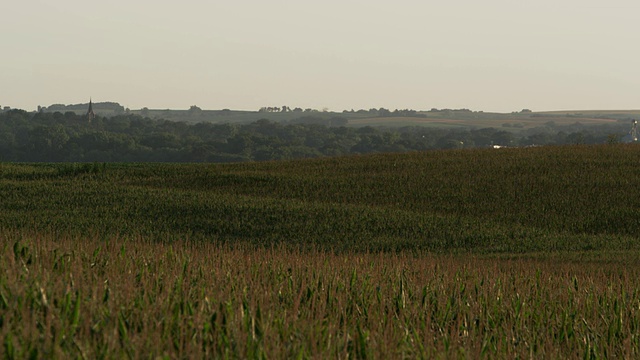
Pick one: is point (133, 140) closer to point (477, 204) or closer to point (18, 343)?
point (477, 204)

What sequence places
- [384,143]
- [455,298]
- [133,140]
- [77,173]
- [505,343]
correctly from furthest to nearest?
[384,143], [133,140], [77,173], [455,298], [505,343]

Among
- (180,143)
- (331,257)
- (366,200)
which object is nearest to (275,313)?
(331,257)

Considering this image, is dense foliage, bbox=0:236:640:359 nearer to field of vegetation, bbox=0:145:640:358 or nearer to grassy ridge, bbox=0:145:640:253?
field of vegetation, bbox=0:145:640:358

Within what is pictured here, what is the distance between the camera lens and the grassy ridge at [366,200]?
30938 millimetres

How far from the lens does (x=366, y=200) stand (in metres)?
39.8

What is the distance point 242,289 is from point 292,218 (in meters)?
23.2

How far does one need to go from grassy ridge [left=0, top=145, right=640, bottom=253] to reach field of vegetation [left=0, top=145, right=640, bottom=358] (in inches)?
5.6

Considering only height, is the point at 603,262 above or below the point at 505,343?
below

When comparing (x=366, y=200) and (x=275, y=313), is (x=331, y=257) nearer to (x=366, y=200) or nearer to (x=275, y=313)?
(x=275, y=313)

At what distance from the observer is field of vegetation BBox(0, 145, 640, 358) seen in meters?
8.05

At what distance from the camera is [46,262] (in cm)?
1084

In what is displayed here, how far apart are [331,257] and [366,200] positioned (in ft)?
77.3

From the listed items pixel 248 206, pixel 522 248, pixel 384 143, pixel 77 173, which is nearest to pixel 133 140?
pixel 384 143

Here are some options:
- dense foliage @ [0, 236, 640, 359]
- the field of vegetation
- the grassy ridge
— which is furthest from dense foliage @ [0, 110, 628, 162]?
dense foliage @ [0, 236, 640, 359]
